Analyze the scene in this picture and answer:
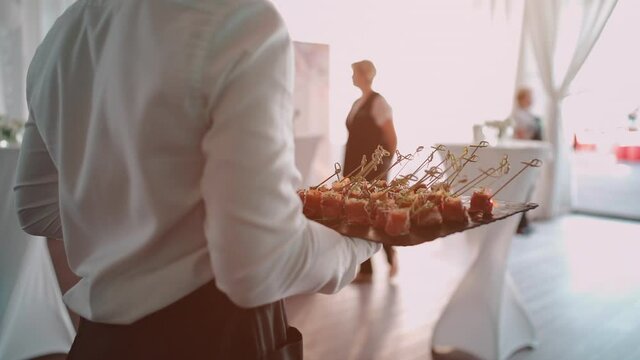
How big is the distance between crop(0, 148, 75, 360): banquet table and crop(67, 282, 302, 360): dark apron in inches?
64.5

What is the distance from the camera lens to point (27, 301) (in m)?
2.25

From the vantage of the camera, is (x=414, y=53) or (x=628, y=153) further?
(x=628, y=153)

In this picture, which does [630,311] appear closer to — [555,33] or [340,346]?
[340,346]

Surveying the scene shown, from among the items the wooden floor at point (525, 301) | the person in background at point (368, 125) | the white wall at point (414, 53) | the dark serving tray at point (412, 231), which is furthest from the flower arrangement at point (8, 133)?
the dark serving tray at point (412, 231)

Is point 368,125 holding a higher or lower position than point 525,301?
higher

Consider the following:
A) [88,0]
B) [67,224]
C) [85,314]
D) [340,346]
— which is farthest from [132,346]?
[340,346]

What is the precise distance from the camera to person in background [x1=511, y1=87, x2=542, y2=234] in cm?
513

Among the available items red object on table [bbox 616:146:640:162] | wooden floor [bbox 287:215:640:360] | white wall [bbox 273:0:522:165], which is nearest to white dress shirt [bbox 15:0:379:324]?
white wall [bbox 273:0:522:165]

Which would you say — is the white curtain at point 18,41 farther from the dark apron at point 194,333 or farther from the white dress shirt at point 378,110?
the dark apron at point 194,333

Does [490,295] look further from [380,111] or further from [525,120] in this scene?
[525,120]

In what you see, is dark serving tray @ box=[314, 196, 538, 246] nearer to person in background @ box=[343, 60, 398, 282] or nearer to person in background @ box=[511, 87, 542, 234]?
person in background @ box=[343, 60, 398, 282]

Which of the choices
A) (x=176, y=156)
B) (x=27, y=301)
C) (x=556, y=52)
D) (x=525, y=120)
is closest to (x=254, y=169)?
(x=176, y=156)

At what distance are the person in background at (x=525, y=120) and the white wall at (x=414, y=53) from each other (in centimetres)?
33

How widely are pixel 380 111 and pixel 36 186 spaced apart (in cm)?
84
